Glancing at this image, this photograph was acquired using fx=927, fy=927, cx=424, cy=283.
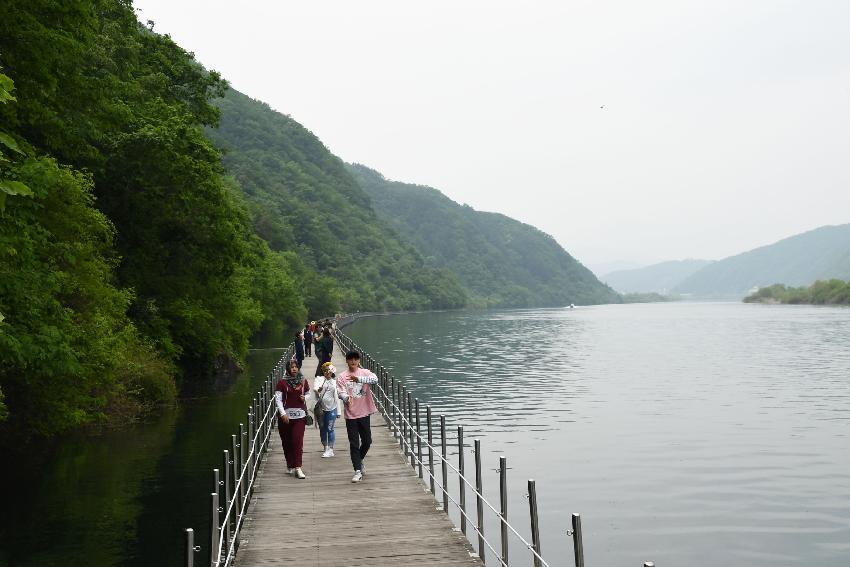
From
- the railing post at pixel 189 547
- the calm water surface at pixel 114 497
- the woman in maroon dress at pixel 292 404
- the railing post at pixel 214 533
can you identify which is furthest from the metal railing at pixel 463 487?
the calm water surface at pixel 114 497

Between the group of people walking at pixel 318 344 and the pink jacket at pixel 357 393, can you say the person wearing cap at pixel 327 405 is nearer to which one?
the pink jacket at pixel 357 393

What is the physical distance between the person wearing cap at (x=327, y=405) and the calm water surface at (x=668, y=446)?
3930 millimetres

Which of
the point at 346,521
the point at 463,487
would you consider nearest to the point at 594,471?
the point at 463,487

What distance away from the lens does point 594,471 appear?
26.1 m

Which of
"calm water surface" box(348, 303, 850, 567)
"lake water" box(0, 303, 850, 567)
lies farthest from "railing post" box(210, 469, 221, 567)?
"calm water surface" box(348, 303, 850, 567)

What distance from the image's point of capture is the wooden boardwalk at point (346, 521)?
473 inches

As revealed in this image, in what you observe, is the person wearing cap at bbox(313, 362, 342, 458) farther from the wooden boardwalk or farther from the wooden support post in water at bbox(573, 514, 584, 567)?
the wooden support post in water at bbox(573, 514, 584, 567)

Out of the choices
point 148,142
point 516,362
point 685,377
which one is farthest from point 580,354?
point 148,142

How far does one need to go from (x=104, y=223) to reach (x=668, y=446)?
1897 centimetres

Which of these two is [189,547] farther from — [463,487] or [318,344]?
[318,344]

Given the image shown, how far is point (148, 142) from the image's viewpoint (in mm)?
32219

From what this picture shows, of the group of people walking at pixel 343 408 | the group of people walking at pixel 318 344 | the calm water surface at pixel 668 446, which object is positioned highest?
the group of people walking at pixel 318 344

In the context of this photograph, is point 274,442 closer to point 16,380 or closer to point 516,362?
point 16,380

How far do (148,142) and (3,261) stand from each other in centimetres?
1573
